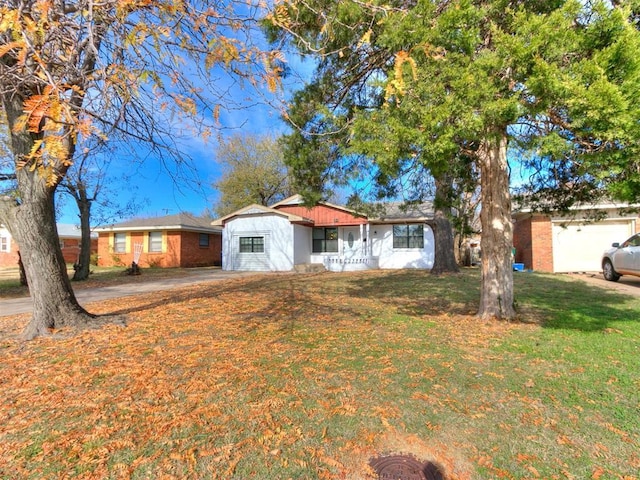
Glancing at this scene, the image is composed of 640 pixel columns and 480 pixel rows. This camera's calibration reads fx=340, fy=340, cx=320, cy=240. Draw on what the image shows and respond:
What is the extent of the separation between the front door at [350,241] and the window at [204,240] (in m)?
10.6

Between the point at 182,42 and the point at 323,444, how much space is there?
3883 millimetres

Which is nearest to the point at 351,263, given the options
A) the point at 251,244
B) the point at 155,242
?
the point at 251,244

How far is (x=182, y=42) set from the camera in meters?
3.44

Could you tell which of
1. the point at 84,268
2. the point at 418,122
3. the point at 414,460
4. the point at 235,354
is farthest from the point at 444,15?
the point at 84,268

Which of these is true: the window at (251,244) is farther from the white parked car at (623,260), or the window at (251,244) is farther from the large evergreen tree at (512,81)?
the large evergreen tree at (512,81)

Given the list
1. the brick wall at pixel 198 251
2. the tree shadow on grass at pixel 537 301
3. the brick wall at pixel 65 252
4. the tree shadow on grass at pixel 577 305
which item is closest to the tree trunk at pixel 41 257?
the tree shadow on grass at pixel 537 301

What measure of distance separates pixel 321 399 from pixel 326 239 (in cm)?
1749

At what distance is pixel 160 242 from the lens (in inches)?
887

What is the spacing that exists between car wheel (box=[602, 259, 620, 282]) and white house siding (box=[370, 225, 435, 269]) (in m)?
7.63

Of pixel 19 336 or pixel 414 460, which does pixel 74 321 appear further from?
pixel 414 460

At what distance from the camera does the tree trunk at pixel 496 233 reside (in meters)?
5.70

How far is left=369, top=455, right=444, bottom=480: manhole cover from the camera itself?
215 centimetres

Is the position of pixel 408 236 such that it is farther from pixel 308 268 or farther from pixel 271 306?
pixel 271 306

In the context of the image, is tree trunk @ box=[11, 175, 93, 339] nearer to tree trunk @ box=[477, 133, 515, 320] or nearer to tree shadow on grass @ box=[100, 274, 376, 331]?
tree shadow on grass @ box=[100, 274, 376, 331]
